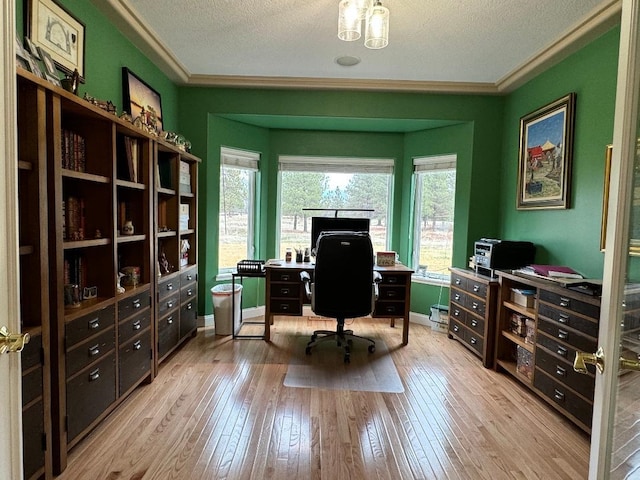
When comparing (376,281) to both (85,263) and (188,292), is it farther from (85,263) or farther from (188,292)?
(85,263)

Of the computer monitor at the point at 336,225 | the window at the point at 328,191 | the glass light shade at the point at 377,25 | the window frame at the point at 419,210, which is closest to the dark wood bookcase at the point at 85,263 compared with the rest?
the computer monitor at the point at 336,225

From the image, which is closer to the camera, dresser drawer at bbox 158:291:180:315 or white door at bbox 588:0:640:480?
white door at bbox 588:0:640:480

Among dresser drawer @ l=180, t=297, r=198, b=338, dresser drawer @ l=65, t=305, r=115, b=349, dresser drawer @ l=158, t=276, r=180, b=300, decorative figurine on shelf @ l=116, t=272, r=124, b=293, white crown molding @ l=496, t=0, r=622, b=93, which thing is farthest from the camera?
dresser drawer @ l=180, t=297, r=198, b=338

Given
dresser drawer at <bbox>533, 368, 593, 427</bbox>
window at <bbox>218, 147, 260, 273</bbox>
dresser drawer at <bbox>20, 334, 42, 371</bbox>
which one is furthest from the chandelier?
dresser drawer at <bbox>533, 368, 593, 427</bbox>

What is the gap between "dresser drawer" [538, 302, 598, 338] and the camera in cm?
200

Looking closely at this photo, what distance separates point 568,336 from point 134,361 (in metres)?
2.81

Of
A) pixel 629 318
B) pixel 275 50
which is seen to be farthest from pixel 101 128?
pixel 629 318

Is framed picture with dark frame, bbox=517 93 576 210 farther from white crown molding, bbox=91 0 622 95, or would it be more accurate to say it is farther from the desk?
the desk

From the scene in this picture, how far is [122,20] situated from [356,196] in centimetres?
301

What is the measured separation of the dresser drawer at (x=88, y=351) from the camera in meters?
1.72

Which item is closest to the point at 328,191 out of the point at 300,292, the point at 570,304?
the point at 300,292

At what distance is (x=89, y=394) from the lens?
1.87 meters

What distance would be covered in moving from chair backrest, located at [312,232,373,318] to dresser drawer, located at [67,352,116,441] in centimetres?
159

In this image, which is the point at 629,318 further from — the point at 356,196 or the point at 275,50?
the point at 356,196
